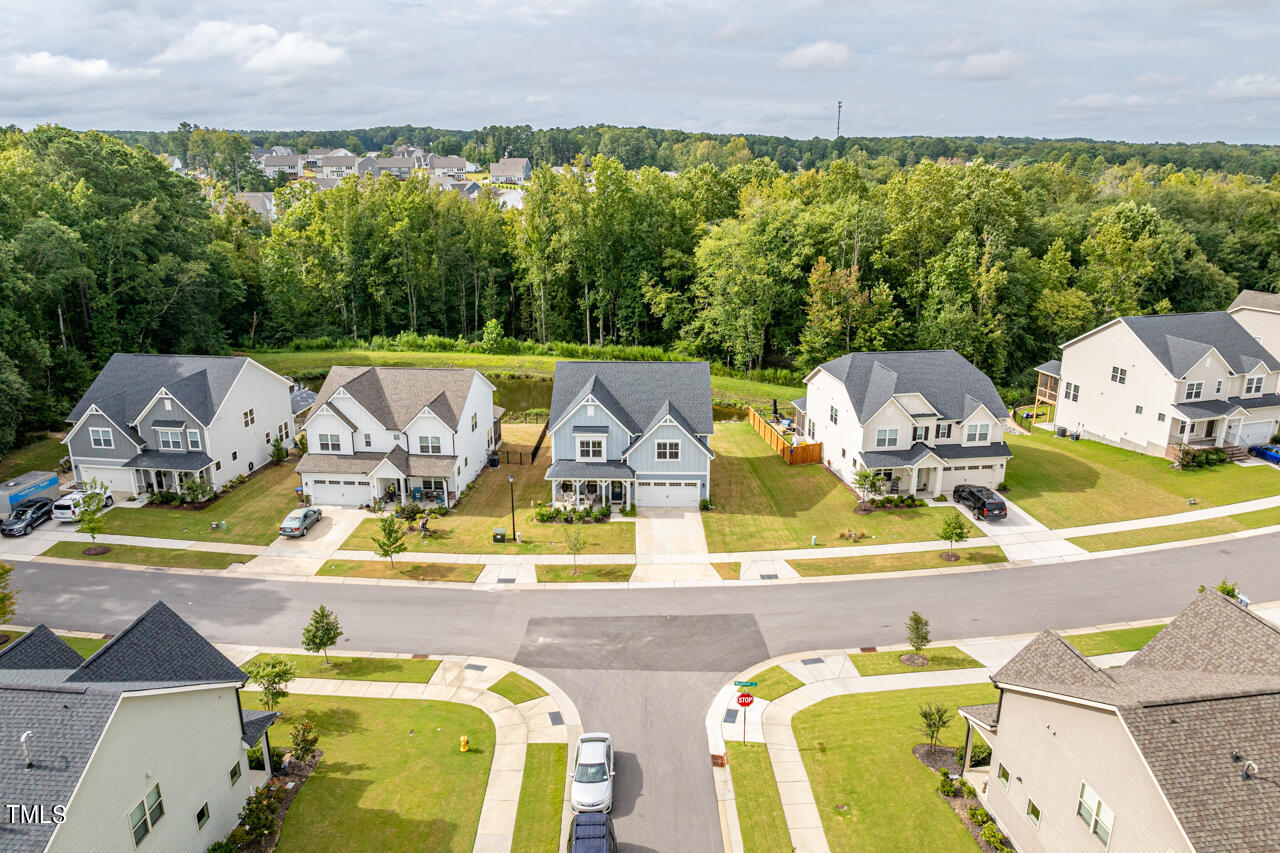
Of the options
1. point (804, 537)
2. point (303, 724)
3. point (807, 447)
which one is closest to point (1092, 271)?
point (807, 447)

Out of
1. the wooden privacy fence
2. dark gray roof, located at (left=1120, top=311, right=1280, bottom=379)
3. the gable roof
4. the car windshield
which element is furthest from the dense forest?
the car windshield

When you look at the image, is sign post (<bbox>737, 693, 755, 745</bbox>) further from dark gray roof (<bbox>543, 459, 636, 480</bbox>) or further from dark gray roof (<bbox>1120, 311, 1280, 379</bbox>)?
dark gray roof (<bbox>1120, 311, 1280, 379</bbox>)

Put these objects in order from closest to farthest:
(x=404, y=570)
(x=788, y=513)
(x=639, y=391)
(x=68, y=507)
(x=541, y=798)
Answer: (x=541, y=798)
(x=404, y=570)
(x=68, y=507)
(x=788, y=513)
(x=639, y=391)

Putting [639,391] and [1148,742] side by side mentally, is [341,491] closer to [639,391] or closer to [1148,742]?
[639,391]

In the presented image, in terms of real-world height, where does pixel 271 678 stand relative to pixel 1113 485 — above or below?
below

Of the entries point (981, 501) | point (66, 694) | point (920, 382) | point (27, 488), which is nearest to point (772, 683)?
point (981, 501)

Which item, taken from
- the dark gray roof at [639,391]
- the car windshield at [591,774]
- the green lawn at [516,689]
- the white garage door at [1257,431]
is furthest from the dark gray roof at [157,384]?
the white garage door at [1257,431]

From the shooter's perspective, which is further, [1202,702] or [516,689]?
[516,689]
